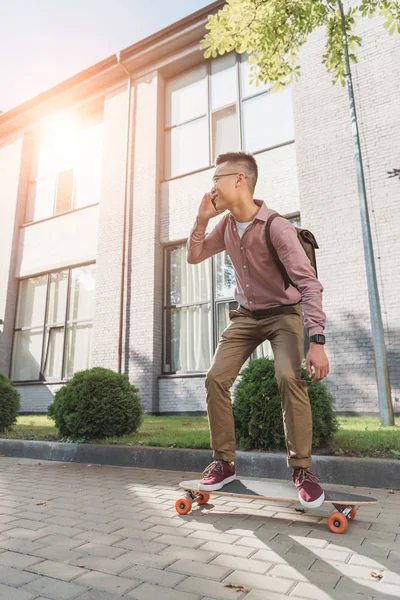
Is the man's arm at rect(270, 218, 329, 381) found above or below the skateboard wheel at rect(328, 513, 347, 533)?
above

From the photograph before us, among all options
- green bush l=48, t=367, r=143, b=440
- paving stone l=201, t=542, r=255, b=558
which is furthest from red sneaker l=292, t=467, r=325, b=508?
green bush l=48, t=367, r=143, b=440

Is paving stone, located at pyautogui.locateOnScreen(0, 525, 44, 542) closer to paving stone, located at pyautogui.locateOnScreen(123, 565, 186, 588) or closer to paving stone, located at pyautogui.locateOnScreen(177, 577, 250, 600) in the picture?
paving stone, located at pyautogui.locateOnScreen(123, 565, 186, 588)

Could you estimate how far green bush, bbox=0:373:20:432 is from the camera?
693cm

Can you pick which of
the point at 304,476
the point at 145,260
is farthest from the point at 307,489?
the point at 145,260

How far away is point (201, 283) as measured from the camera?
10.7 metres

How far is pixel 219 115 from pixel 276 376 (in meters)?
10.6

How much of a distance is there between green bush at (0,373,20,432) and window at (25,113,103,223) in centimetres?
737

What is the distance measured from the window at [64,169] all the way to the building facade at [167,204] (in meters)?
0.05

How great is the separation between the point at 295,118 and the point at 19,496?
9.20 m

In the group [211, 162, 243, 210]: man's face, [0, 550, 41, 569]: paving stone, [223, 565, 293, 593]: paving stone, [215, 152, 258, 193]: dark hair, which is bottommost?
[223, 565, 293, 593]: paving stone

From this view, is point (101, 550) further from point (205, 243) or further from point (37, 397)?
point (37, 397)

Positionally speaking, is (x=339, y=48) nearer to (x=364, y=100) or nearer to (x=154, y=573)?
(x=364, y=100)

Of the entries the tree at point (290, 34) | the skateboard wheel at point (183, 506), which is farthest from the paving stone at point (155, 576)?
the tree at point (290, 34)

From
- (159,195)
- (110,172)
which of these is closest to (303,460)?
(159,195)
